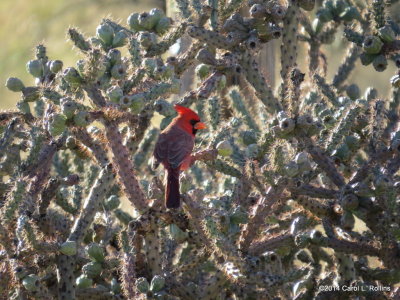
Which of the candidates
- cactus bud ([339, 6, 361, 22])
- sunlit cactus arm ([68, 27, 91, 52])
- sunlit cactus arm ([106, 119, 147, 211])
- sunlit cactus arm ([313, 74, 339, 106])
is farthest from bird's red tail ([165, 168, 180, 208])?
cactus bud ([339, 6, 361, 22])

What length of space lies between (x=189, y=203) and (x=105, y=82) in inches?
24.9

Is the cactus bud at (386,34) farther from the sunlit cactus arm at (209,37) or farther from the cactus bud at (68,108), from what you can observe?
the cactus bud at (68,108)

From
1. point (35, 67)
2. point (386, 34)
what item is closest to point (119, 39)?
point (35, 67)

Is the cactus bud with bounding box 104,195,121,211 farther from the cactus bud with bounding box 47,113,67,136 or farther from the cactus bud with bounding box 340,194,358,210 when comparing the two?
the cactus bud with bounding box 340,194,358,210

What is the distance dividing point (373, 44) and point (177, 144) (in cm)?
107

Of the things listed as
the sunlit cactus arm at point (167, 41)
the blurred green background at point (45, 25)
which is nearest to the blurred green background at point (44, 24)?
the blurred green background at point (45, 25)

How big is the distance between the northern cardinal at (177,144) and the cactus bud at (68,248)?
0.49 metres

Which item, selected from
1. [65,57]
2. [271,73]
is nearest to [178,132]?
[271,73]

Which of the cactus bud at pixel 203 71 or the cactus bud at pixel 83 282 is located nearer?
the cactus bud at pixel 83 282

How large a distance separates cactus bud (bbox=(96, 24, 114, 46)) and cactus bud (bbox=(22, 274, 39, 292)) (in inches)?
43.5

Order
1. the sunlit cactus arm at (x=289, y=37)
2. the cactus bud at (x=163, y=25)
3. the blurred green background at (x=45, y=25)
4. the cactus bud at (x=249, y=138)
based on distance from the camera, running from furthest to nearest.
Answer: the blurred green background at (x=45, y=25) → the sunlit cactus arm at (x=289, y=37) → the cactus bud at (x=249, y=138) → the cactus bud at (x=163, y=25)

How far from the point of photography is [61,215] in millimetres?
4160

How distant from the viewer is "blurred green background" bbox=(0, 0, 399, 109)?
876 cm

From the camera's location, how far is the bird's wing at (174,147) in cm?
412
